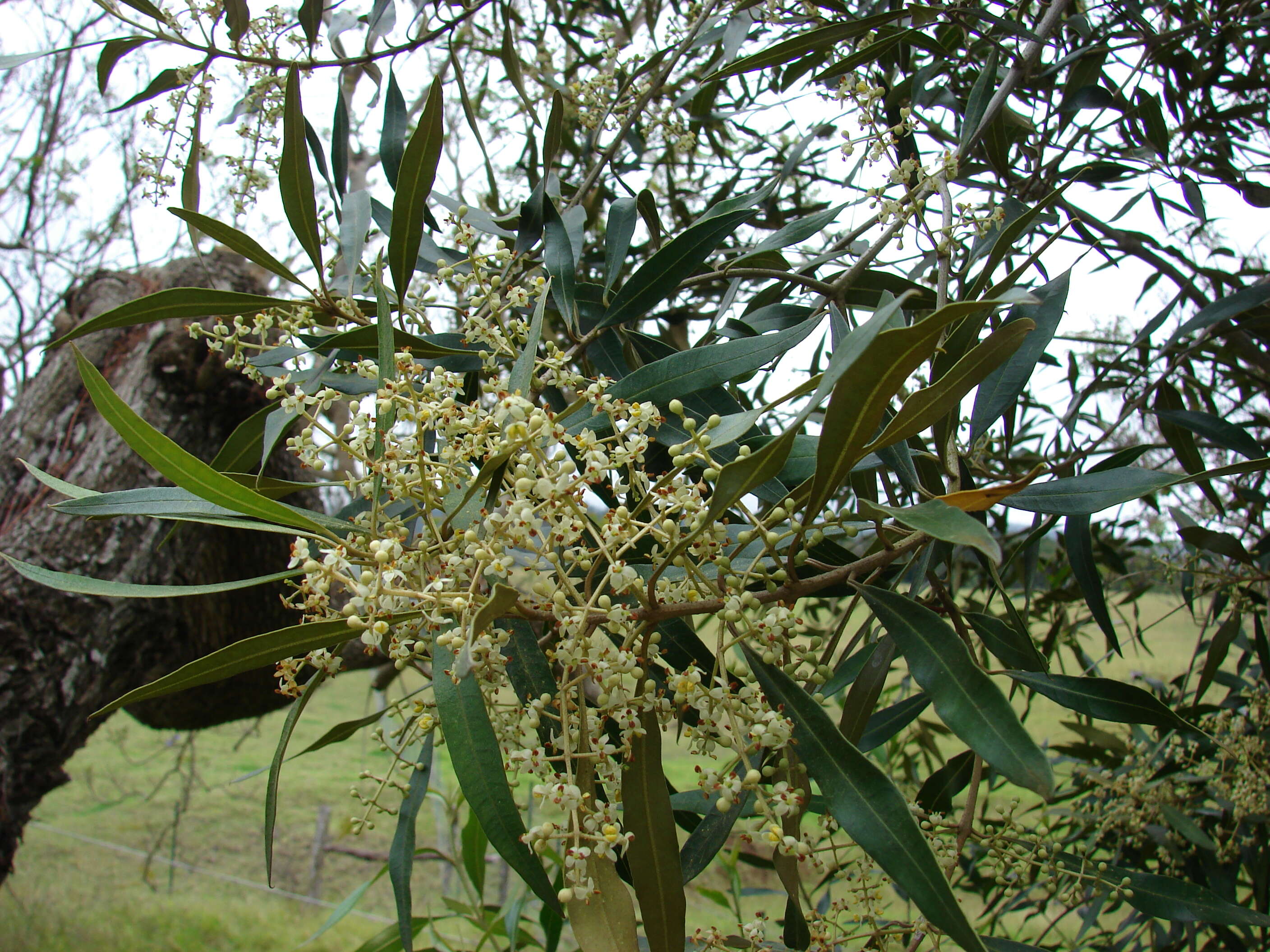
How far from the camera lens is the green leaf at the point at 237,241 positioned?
0.67 meters

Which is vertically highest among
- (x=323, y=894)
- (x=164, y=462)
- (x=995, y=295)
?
(x=995, y=295)

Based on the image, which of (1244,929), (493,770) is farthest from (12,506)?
(1244,929)

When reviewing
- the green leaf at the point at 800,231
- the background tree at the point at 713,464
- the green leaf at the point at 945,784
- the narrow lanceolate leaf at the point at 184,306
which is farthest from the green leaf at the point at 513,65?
the green leaf at the point at 945,784

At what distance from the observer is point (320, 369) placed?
2.36 ft

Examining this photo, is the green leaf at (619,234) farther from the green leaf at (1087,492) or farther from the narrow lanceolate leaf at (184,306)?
the green leaf at (1087,492)

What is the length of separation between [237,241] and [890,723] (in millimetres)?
787

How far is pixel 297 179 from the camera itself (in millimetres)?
692

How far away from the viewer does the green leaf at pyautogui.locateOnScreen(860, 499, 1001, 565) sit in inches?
14.8

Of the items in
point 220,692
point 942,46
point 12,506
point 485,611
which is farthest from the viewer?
point 220,692

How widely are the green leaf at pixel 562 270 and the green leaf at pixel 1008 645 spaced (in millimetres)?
462

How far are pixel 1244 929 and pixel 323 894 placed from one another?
4168 mm

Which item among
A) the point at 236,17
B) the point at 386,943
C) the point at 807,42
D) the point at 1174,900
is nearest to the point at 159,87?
the point at 236,17

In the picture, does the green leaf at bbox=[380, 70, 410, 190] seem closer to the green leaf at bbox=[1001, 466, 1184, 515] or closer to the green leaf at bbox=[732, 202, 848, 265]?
the green leaf at bbox=[732, 202, 848, 265]

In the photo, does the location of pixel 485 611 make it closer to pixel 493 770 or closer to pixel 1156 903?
pixel 493 770
